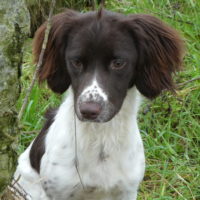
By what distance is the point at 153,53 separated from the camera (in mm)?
3027

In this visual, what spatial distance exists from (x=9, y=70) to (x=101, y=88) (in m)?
0.70

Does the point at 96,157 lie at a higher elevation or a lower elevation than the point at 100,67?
lower

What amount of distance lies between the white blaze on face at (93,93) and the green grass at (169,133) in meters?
1.14


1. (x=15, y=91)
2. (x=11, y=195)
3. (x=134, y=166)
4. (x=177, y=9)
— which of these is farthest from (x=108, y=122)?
(x=177, y=9)

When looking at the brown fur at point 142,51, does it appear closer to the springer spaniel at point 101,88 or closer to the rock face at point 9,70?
the springer spaniel at point 101,88

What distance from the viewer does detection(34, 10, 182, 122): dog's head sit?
2.78 m

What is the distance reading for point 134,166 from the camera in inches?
128

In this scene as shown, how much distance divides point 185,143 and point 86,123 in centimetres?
151

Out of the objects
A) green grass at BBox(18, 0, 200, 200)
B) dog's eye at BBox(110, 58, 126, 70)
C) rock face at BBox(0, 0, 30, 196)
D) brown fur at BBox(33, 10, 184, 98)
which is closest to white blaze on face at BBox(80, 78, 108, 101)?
dog's eye at BBox(110, 58, 126, 70)

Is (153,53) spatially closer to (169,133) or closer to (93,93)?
(93,93)

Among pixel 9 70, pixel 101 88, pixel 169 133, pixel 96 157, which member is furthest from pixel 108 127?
pixel 169 133

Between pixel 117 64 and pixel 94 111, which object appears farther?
pixel 117 64

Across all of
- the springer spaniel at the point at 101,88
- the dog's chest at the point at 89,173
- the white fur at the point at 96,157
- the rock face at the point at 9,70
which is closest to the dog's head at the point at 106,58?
the springer spaniel at the point at 101,88

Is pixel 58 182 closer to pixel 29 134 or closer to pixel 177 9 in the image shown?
pixel 29 134
